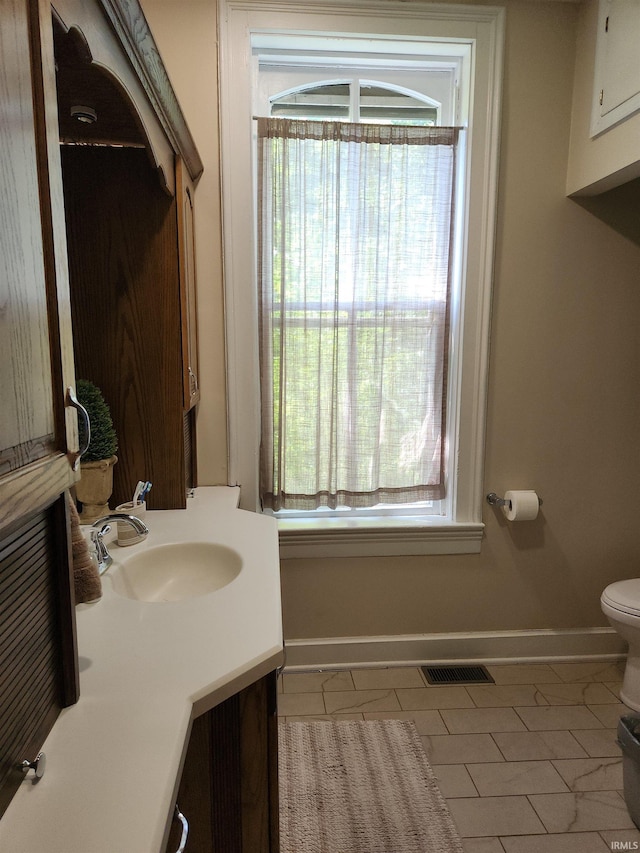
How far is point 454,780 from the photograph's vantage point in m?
1.62

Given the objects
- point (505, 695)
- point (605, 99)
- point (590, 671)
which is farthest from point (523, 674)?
point (605, 99)

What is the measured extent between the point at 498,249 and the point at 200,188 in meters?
1.16

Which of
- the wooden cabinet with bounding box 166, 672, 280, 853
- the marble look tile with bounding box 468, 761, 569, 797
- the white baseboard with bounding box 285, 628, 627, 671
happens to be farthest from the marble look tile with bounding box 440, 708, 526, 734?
the wooden cabinet with bounding box 166, 672, 280, 853

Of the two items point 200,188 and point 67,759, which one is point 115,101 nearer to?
point 200,188

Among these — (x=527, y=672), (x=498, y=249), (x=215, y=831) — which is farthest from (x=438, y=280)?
(x=215, y=831)

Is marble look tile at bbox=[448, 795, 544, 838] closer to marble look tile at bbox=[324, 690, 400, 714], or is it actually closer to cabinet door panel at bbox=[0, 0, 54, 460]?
marble look tile at bbox=[324, 690, 400, 714]

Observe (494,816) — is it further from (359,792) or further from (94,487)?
(94,487)

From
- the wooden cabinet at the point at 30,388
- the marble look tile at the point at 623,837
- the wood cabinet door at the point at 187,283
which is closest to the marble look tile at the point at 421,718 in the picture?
the marble look tile at the point at 623,837

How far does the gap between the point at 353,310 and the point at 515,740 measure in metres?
1.64

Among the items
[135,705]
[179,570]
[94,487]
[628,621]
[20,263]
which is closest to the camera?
[20,263]

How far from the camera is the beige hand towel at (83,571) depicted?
1.00 m

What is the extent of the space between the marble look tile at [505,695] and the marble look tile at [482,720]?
0.04 meters

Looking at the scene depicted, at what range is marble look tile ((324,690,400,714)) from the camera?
6.35ft

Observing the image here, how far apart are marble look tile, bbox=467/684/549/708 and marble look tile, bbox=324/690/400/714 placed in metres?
0.33
